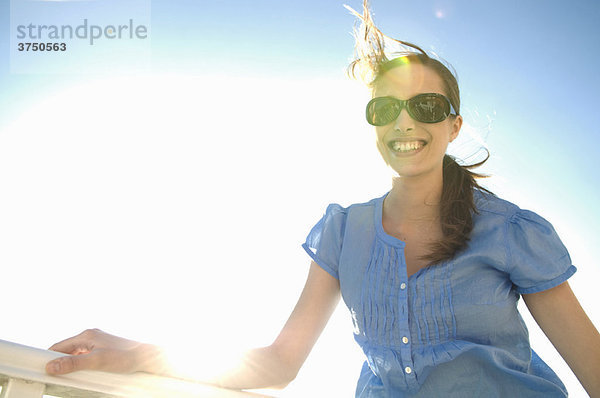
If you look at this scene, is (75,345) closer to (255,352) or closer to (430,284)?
(255,352)

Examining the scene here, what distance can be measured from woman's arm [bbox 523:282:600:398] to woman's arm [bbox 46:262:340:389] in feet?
3.08

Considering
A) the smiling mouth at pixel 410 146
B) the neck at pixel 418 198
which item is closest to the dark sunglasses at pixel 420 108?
the smiling mouth at pixel 410 146

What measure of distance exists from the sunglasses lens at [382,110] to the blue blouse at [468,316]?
25.9 inches

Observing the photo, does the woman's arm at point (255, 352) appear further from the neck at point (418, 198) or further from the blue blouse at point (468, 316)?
the neck at point (418, 198)

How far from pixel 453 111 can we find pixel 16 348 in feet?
7.03

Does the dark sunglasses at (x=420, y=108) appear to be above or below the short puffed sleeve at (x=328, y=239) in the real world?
above

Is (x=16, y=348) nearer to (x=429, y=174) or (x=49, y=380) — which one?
(x=49, y=380)

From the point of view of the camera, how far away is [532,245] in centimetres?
189

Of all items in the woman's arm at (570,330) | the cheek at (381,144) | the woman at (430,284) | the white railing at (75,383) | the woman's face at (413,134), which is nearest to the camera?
the white railing at (75,383)

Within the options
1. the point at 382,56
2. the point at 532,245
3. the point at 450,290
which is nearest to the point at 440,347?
the point at 450,290

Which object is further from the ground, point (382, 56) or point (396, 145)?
point (382, 56)

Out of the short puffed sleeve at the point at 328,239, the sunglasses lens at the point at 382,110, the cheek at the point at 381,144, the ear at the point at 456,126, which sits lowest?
the short puffed sleeve at the point at 328,239

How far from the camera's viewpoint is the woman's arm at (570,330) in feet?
5.60

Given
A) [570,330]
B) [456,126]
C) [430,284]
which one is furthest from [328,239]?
[570,330]
